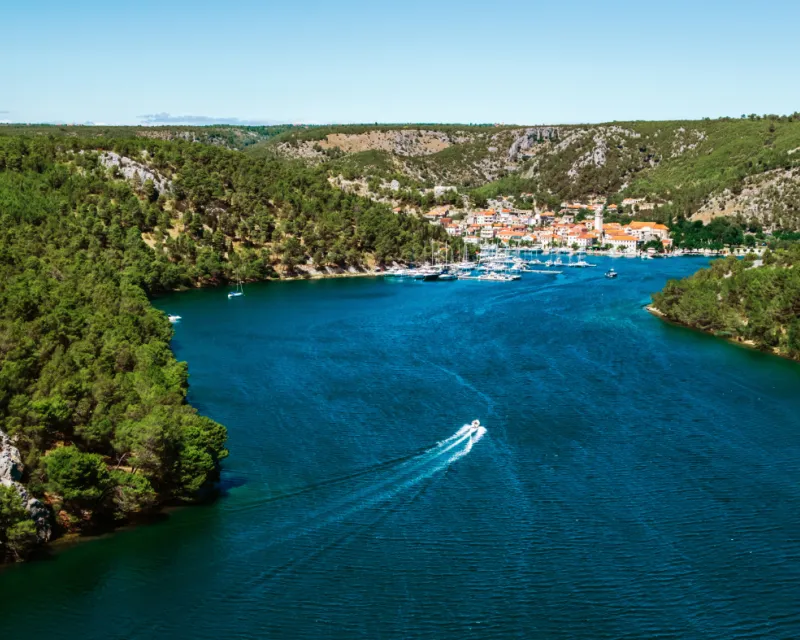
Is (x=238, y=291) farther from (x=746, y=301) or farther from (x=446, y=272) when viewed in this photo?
(x=746, y=301)

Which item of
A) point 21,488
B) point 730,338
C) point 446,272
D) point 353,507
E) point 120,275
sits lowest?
point 353,507

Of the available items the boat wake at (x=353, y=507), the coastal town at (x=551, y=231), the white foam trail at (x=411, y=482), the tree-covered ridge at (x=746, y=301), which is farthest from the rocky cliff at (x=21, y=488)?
the coastal town at (x=551, y=231)

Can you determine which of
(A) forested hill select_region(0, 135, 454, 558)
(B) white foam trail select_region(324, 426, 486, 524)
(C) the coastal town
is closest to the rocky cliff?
(A) forested hill select_region(0, 135, 454, 558)

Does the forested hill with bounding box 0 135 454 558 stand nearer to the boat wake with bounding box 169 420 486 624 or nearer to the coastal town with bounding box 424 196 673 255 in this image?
the boat wake with bounding box 169 420 486 624

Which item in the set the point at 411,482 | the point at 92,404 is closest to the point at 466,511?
the point at 411,482

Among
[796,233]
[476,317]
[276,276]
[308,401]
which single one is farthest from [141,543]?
[796,233]

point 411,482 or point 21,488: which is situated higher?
point 21,488

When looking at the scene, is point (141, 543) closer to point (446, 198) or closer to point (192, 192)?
point (192, 192)
